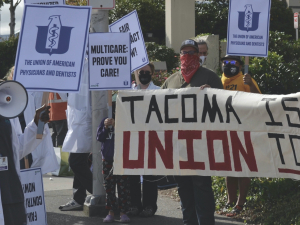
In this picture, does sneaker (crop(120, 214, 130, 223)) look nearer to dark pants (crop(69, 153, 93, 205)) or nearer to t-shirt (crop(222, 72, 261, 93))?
dark pants (crop(69, 153, 93, 205))

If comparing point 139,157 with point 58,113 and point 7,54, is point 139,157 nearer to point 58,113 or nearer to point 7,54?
point 58,113

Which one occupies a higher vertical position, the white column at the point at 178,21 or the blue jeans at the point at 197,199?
the white column at the point at 178,21

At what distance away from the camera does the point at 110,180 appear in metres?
6.21

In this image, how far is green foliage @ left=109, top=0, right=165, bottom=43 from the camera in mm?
22467

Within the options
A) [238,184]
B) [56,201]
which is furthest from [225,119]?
[56,201]

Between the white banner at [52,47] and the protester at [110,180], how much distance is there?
3.66 feet

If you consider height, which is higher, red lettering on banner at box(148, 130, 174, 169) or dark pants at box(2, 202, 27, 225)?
red lettering on banner at box(148, 130, 174, 169)

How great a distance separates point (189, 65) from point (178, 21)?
558 inches

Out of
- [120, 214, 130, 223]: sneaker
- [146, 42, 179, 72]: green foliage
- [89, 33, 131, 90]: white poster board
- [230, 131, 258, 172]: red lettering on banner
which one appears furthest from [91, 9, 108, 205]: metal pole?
[146, 42, 179, 72]: green foliage

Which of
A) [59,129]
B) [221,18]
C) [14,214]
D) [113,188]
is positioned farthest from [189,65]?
[221,18]

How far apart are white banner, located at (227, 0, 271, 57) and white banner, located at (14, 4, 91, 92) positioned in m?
1.69

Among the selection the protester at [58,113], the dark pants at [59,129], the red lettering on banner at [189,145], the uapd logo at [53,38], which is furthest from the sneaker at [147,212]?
the dark pants at [59,129]

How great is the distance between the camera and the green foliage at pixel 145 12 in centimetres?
2247

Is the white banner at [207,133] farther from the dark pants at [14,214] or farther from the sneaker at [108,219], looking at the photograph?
the dark pants at [14,214]
